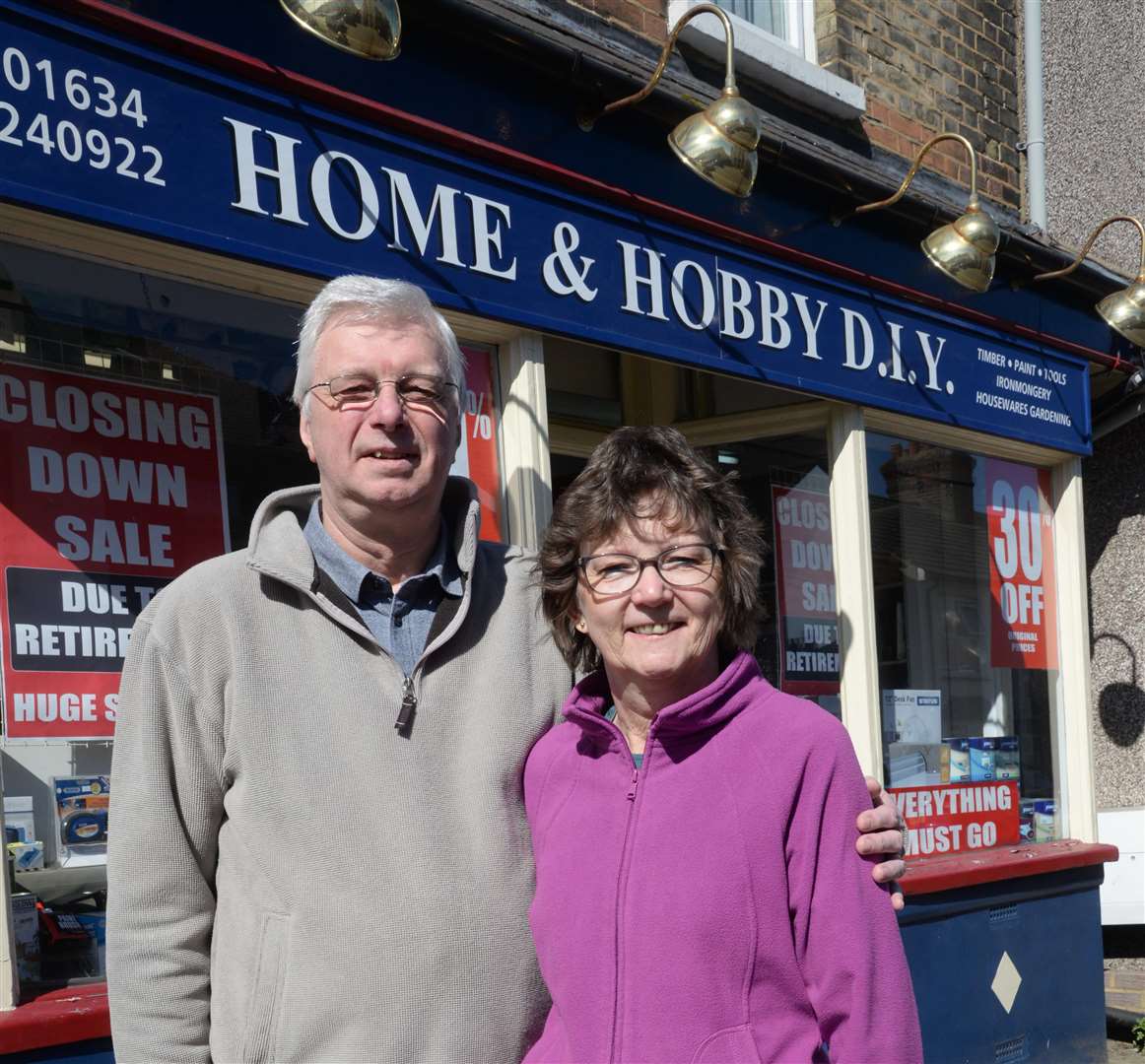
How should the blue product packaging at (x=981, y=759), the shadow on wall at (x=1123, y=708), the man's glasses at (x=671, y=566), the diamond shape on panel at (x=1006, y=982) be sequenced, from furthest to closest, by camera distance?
the shadow on wall at (x=1123, y=708), the blue product packaging at (x=981, y=759), the diamond shape on panel at (x=1006, y=982), the man's glasses at (x=671, y=566)

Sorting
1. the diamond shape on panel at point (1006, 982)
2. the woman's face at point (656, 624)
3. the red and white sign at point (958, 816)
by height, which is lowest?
the diamond shape on panel at point (1006, 982)

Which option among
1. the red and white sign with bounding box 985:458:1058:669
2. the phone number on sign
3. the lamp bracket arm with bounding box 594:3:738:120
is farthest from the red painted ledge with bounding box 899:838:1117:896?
the phone number on sign

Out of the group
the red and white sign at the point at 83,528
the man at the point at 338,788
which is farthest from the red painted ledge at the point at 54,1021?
the man at the point at 338,788

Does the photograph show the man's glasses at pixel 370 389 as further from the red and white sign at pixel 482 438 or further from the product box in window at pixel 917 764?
the product box in window at pixel 917 764

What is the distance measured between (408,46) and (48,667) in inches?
77.2

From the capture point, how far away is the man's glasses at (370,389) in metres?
2.20

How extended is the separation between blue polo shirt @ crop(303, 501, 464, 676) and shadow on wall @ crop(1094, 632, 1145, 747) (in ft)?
19.0

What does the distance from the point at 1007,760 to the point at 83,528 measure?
442 cm

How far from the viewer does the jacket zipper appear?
185cm

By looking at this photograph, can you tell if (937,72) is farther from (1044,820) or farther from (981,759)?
(1044,820)

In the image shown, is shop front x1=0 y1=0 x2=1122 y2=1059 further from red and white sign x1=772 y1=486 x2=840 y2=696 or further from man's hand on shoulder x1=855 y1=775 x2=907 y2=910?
man's hand on shoulder x1=855 y1=775 x2=907 y2=910

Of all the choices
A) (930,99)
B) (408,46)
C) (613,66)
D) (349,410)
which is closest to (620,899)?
(349,410)

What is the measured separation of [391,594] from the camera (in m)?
2.23

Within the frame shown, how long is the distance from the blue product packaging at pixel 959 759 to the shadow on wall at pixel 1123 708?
1689 millimetres
